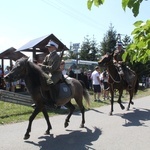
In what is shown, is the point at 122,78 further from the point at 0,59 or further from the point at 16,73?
the point at 0,59

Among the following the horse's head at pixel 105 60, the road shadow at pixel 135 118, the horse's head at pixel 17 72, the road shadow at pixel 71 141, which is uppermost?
the horse's head at pixel 105 60

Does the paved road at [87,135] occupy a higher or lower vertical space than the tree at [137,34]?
lower

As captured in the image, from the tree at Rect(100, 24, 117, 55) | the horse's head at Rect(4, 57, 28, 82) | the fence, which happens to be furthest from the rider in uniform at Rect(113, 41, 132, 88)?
the tree at Rect(100, 24, 117, 55)

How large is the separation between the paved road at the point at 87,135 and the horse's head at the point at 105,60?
75.0 inches

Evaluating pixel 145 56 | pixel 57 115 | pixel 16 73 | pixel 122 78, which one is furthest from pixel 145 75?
pixel 145 56

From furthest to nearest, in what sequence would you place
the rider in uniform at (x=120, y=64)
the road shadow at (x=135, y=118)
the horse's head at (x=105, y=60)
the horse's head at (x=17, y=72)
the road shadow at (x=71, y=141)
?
the rider in uniform at (x=120, y=64)
the horse's head at (x=105, y=60)
the road shadow at (x=135, y=118)
the horse's head at (x=17, y=72)
the road shadow at (x=71, y=141)

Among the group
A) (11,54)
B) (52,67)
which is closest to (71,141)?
(52,67)

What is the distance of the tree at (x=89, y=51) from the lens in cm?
4250

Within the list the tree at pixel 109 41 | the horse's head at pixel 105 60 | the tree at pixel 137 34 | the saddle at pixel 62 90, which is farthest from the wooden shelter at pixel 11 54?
the tree at pixel 109 41

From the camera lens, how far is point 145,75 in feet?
90.7

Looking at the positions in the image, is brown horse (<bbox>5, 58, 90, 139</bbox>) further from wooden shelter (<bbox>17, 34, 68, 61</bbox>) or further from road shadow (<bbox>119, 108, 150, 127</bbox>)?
wooden shelter (<bbox>17, 34, 68, 61</bbox>)

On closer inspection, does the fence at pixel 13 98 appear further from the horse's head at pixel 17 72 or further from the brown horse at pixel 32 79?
the horse's head at pixel 17 72

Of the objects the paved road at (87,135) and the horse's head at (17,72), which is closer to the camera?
the paved road at (87,135)

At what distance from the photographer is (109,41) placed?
1415 inches
